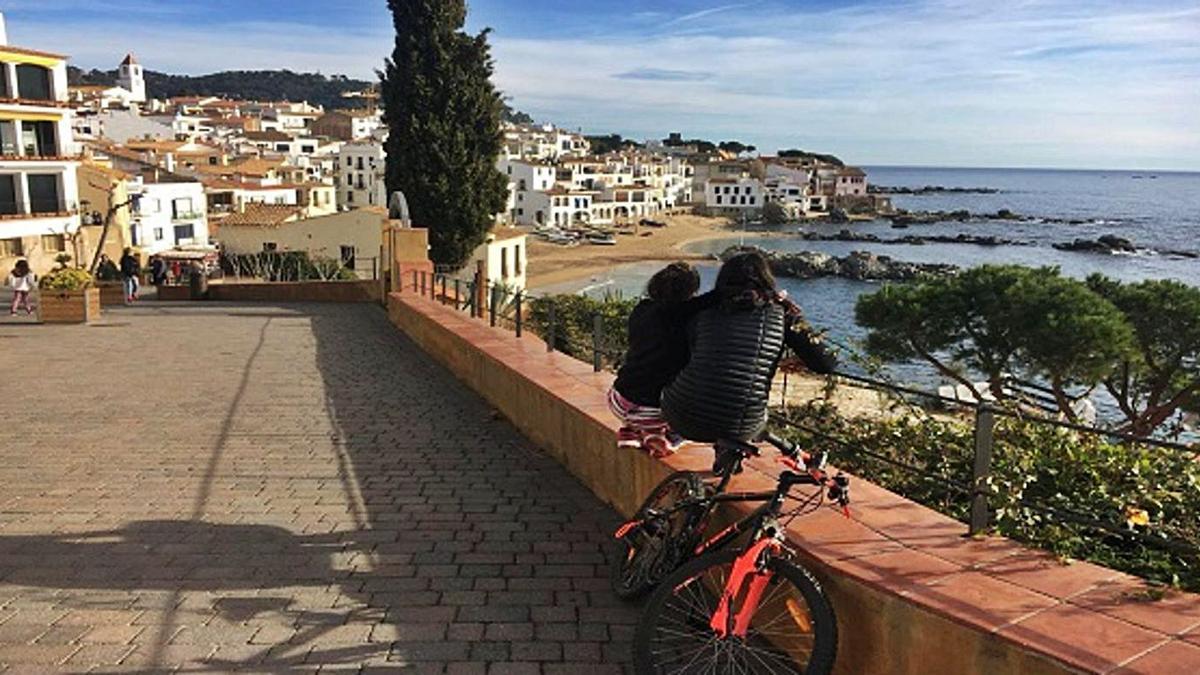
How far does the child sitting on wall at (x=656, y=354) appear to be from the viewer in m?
4.04

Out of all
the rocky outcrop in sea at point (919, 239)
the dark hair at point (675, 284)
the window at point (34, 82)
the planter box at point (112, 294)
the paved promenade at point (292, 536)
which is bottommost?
the rocky outcrop in sea at point (919, 239)

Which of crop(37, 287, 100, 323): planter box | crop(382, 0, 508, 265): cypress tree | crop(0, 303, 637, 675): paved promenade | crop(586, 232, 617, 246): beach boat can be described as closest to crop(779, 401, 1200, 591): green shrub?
crop(0, 303, 637, 675): paved promenade

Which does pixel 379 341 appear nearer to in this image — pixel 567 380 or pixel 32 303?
pixel 567 380

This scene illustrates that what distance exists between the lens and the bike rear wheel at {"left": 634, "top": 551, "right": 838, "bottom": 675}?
3023 millimetres

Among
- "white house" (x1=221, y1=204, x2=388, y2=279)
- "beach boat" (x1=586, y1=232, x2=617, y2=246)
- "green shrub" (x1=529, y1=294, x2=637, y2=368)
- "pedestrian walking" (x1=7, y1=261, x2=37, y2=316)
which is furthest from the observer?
"beach boat" (x1=586, y1=232, x2=617, y2=246)

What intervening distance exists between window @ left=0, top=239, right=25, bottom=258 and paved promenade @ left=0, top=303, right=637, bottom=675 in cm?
3222

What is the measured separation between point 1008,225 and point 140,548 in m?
127

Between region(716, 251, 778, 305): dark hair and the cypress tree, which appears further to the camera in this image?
the cypress tree

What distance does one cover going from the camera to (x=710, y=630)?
10.1 feet

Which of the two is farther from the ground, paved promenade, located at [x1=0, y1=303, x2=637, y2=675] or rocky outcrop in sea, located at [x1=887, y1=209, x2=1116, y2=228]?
paved promenade, located at [x1=0, y1=303, x2=637, y2=675]

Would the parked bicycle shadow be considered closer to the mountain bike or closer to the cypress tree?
the mountain bike

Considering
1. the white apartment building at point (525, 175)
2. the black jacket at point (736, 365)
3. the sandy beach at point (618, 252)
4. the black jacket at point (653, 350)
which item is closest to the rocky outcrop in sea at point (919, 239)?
the sandy beach at point (618, 252)

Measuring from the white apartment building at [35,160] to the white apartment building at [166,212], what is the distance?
4759 mm

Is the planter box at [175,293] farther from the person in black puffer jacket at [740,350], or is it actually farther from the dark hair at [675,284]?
the person in black puffer jacket at [740,350]
